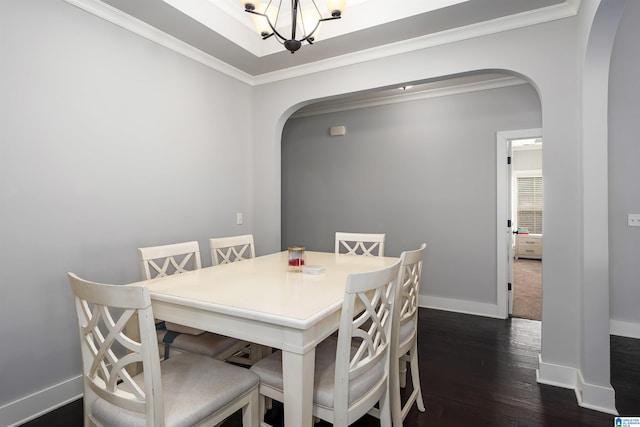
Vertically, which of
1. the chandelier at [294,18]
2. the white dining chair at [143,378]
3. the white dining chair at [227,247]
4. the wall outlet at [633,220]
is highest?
the chandelier at [294,18]

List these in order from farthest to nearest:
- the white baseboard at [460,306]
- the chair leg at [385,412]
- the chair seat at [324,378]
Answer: the white baseboard at [460,306] → the chair leg at [385,412] → the chair seat at [324,378]

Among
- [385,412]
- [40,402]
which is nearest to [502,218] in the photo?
[385,412]

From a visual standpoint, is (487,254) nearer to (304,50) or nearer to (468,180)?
(468,180)

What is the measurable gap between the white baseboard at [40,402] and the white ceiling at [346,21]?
2.45 m

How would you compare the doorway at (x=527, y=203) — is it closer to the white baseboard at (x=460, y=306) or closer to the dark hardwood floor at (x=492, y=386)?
the white baseboard at (x=460, y=306)

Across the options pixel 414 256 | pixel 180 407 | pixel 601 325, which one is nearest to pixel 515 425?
pixel 601 325

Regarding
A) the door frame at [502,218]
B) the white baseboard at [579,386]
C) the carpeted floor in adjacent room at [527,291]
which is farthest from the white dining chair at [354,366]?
A: the carpeted floor in adjacent room at [527,291]

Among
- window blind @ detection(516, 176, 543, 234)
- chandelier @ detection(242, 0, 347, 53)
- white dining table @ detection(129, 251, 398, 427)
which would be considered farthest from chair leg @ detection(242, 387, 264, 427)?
window blind @ detection(516, 176, 543, 234)

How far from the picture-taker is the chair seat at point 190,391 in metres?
1.17

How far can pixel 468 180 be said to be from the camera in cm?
381

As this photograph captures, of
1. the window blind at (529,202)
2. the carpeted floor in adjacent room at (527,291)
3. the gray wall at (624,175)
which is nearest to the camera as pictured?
the gray wall at (624,175)

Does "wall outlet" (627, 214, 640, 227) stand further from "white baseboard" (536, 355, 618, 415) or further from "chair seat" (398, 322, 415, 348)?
"chair seat" (398, 322, 415, 348)

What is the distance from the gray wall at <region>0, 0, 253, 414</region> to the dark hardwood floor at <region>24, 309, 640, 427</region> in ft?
1.90

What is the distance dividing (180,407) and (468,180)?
361 cm
